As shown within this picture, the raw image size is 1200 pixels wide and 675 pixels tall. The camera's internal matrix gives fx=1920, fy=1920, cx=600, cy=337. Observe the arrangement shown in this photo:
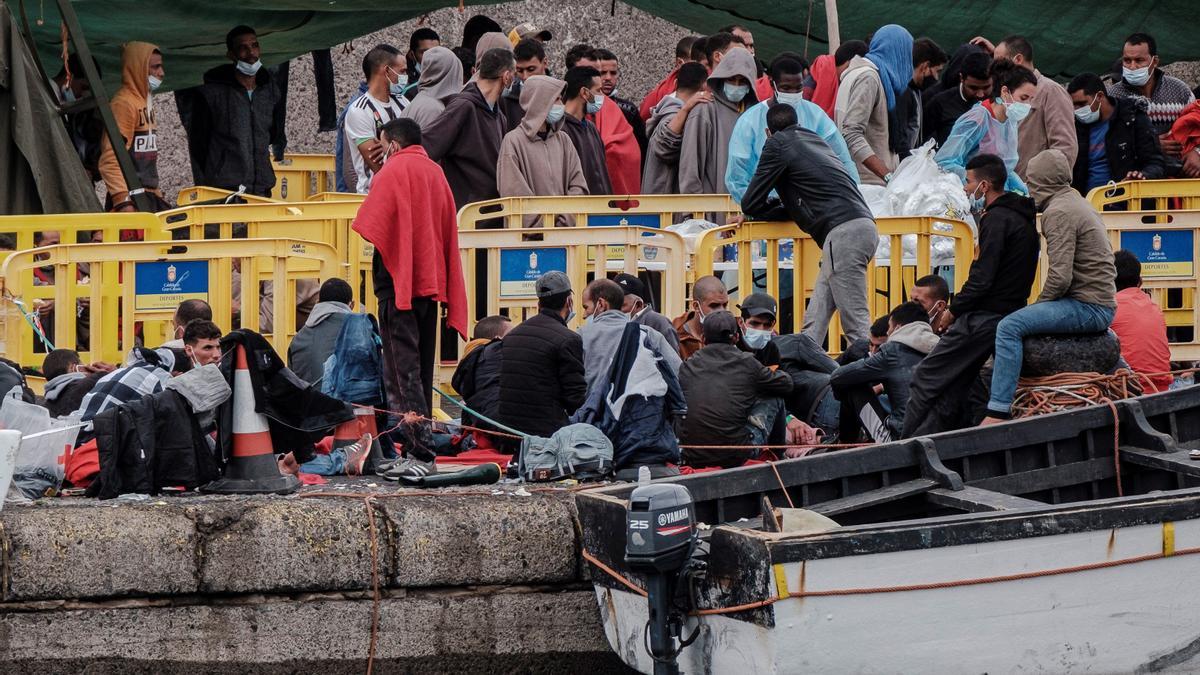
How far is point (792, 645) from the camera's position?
6582 mm

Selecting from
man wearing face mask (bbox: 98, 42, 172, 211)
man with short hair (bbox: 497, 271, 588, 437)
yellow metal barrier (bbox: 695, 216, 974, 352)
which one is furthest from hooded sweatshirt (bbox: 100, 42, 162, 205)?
man with short hair (bbox: 497, 271, 588, 437)

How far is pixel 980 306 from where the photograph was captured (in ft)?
29.4

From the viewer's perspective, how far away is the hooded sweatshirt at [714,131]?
12242 mm

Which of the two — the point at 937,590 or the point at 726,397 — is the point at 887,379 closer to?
the point at 726,397

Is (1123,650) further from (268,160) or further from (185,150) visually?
(185,150)

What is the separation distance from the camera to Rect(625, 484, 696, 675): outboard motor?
264 inches

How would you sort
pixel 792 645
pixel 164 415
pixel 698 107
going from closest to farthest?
pixel 792 645, pixel 164 415, pixel 698 107

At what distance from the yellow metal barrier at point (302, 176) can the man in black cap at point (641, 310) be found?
5410mm

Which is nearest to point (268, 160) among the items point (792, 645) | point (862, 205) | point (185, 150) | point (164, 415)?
point (185, 150)

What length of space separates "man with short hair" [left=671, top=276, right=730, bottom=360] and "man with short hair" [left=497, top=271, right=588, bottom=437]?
0.90 metres

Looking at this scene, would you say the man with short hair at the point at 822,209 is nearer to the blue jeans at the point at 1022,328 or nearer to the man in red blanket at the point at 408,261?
the blue jeans at the point at 1022,328

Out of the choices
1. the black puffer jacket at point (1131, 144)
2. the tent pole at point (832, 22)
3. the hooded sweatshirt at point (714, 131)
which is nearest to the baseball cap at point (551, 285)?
the hooded sweatshirt at point (714, 131)

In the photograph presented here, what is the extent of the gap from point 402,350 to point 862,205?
2713 mm

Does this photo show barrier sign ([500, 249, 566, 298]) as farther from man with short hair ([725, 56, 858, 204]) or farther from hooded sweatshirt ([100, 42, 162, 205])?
hooded sweatshirt ([100, 42, 162, 205])
